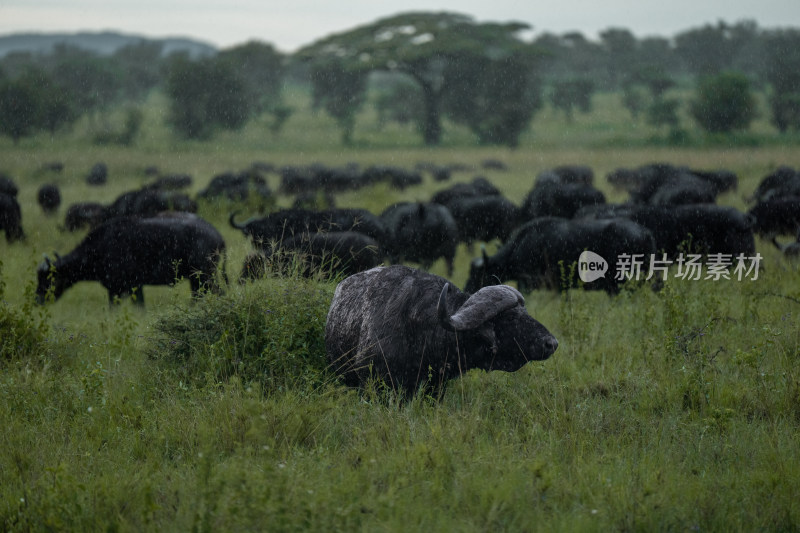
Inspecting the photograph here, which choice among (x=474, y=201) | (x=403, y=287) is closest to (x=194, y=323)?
(x=403, y=287)

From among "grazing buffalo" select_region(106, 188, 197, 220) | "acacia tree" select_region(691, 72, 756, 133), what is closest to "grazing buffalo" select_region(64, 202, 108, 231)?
"grazing buffalo" select_region(106, 188, 197, 220)

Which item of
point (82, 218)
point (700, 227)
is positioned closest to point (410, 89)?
point (82, 218)

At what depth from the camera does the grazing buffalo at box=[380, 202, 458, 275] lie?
41.6 ft

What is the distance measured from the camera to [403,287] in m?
5.79

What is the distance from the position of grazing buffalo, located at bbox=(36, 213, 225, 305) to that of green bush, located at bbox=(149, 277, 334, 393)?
3062 mm

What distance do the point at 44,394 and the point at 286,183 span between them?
21001 millimetres

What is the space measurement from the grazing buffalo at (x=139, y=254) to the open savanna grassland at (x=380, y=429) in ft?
3.49

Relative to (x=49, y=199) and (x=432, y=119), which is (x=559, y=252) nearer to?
(x=49, y=199)

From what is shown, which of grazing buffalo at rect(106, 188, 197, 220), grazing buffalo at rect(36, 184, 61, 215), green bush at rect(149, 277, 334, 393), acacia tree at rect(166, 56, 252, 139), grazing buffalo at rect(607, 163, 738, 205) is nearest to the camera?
green bush at rect(149, 277, 334, 393)

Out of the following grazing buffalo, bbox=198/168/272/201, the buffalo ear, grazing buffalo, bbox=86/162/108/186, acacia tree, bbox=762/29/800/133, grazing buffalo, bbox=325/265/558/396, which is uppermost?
acacia tree, bbox=762/29/800/133

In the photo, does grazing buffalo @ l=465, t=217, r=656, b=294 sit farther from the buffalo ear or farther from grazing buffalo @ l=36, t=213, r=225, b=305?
the buffalo ear

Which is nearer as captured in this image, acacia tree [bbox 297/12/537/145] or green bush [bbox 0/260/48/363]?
green bush [bbox 0/260/48/363]

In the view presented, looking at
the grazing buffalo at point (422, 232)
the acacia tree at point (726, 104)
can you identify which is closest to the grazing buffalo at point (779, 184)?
the grazing buffalo at point (422, 232)

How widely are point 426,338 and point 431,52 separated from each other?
45461 millimetres
